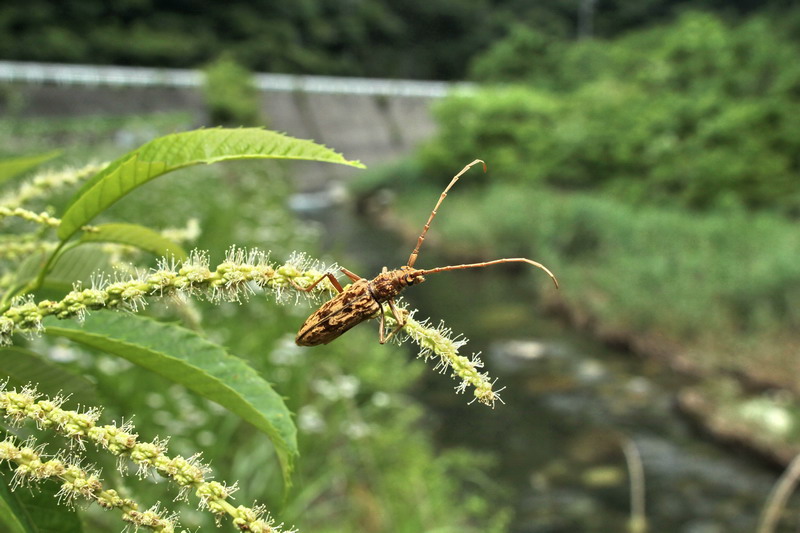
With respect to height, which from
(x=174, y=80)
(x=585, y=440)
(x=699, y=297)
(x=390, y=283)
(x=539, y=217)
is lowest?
(x=539, y=217)

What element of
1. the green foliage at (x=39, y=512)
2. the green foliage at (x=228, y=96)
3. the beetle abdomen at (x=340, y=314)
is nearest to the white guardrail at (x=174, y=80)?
the green foliage at (x=228, y=96)

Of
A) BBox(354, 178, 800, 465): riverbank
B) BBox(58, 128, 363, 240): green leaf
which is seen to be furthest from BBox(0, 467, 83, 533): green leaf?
BBox(354, 178, 800, 465): riverbank

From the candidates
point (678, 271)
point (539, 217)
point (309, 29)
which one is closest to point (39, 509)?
point (678, 271)

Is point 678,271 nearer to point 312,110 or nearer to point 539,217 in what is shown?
point 539,217

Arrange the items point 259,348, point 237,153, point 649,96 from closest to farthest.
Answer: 1. point 237,153
2. point 259,348
3. point 649,96

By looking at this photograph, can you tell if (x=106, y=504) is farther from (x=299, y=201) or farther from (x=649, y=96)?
(x=299, y=201)

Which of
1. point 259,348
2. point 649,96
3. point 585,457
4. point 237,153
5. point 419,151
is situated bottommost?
point 419,151

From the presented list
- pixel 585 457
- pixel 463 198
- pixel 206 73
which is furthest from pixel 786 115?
pixel 206 73
